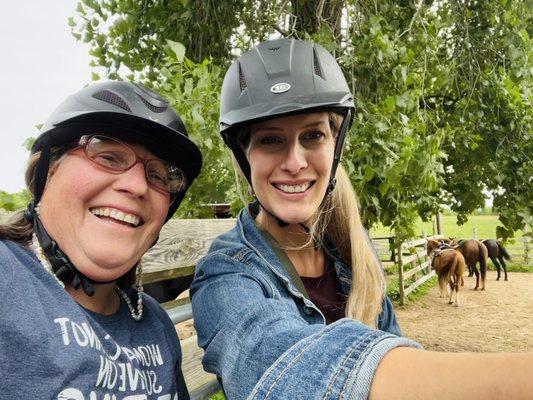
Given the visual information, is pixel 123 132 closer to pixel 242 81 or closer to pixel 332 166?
pixel 242 81

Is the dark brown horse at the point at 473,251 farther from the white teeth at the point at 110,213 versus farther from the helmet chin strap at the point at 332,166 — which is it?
the white teeth at the point at 110,213

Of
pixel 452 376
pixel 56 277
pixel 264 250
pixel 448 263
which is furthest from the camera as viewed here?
pixel 448 263

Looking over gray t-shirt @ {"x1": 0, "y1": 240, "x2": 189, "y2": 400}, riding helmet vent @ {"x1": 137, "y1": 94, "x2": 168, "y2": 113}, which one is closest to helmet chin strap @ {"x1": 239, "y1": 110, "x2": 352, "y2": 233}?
riding helmet vent @ {"x1": 137, "y1": 94, "x2": 168, "y2": 113}

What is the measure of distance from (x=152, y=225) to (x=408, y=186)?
2.66 metres

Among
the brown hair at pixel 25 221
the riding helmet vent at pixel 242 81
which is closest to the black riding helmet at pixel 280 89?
the riding helmet vent at pixel 242 81

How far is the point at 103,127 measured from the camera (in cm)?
151

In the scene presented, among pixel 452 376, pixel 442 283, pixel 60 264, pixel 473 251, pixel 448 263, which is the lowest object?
pixel 442 283

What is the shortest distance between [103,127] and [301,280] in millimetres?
931

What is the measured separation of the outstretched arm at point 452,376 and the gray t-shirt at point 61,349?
749mm

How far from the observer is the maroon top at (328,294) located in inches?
71.1

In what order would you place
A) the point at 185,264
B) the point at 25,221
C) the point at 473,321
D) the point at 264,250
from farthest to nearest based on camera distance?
the point at 473,321, the point at 185,264, the point at 264,250, the point at 25,221

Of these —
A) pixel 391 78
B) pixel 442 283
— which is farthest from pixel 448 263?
pixel 391 78

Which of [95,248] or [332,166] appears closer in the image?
[95,248]

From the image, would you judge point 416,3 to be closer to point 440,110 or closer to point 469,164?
point 440,110
